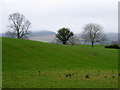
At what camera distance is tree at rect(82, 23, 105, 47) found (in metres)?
88.0

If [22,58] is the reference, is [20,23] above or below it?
above

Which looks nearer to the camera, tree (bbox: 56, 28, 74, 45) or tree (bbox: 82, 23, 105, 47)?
tree (bbox: 82, 23, 105, 47)

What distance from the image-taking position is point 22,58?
31.1 meters

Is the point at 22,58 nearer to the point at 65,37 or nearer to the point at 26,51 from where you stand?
the point at 26,51

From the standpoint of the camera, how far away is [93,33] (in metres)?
88.7

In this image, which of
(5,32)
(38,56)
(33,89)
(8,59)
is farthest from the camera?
(5,32)

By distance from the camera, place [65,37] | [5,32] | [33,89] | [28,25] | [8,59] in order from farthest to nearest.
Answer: [65,37] → [28,25] → [5,32] → [8,59] → [33,89]

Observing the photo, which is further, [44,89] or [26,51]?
[26,51]

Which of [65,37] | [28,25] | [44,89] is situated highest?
[28,25]

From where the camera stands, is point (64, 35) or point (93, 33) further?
point (64, 35)

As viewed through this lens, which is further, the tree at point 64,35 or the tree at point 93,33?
the tree at point 64,35

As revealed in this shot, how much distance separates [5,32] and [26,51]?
4957cm

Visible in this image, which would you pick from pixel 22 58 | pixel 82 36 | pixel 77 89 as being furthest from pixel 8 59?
pixel 82 36

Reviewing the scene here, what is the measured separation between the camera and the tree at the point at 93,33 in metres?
88.0
